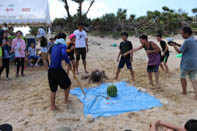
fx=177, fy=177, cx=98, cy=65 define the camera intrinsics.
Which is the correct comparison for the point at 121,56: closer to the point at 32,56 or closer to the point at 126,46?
the point at 126,46

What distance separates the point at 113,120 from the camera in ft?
10.6

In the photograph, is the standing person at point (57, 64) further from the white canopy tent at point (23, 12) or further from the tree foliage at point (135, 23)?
the tree foliage at point (135, 23)

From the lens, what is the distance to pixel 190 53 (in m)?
4.01

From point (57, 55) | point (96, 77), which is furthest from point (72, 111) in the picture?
point (96, 77)

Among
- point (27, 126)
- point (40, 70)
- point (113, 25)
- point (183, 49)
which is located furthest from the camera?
point (113, 25)

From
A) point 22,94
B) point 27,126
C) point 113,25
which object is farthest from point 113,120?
point 113,25

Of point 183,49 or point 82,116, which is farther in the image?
point 183,49

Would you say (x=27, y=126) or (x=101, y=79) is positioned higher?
(x=101, y=79)

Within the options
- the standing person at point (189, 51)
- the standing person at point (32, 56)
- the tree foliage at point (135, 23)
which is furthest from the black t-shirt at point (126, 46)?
the tree foliage at point (135, 23)

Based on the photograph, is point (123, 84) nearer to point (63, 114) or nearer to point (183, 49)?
point (183, 49)

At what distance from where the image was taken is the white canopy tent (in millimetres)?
8617

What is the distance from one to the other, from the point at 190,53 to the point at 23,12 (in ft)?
26.0

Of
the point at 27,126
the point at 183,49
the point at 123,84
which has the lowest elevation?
the point at 27,126

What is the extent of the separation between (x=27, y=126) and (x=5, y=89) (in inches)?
98.7
